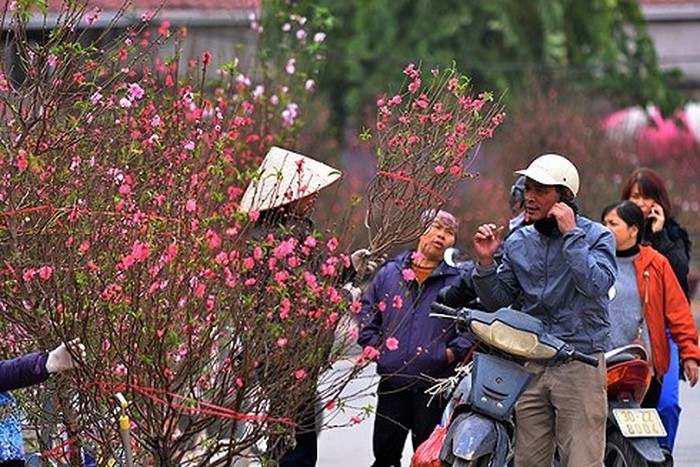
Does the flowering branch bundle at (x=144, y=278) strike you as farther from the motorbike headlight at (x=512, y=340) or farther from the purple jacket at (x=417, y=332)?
the purple jacket at (x=417, y=332)

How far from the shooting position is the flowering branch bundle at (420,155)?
8.05 meters

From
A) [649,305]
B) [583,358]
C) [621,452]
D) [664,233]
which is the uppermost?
[583,358]

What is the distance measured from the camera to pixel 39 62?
25.5 ft

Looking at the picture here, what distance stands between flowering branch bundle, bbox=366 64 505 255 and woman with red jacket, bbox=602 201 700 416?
7.61ft

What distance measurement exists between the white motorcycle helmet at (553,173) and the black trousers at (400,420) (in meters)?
1.86

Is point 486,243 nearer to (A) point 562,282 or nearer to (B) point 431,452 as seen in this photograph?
(A) point 562,282

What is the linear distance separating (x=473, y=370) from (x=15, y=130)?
2395 millimetres

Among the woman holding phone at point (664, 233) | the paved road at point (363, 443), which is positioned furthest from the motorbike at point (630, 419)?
the paved road at point (363, 443)

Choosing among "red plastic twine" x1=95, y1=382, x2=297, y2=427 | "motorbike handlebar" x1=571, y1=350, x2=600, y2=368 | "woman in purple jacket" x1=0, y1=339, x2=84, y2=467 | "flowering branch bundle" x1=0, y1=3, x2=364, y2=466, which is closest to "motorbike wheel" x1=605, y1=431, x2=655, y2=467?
"motorbike handlebar" x1=571, y1=350, x2=600, y2=368

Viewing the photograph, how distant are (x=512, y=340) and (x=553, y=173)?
0.75 meters

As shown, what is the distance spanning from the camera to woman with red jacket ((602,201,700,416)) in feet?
33.6

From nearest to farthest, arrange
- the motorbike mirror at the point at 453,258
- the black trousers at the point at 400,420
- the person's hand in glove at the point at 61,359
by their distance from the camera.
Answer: the person's hand in glove at the point at 61,359 → the motorbike mirror at the point at 453,258 → the black trousers at the point at 400,420

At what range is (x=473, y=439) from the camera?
8.84 meters

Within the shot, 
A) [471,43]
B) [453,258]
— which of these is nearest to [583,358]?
[453,258]
